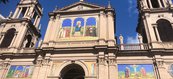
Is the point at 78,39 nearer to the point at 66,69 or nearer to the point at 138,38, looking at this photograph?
the point at 66,69

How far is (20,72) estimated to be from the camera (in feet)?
65.6

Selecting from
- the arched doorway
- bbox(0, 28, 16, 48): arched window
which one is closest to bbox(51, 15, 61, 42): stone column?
the arched doorway

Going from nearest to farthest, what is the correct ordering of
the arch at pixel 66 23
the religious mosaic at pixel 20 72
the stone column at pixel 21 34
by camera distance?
the religious mosaic at pixel 20 72, the arch at pixel 66 23, the stone column at pixel 21 34

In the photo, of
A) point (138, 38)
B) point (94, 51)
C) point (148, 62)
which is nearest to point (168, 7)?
point (138, 38)

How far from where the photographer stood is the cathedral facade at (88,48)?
1809 centimetres

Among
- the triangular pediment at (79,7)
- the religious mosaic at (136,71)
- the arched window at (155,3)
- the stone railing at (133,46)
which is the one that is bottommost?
the religious mosaic at (136,71)

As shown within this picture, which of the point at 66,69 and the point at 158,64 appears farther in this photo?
the point at 66,69

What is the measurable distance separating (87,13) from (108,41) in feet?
17.4

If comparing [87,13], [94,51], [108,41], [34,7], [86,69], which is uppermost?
[34,7]

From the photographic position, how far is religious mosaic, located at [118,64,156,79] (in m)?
17.5

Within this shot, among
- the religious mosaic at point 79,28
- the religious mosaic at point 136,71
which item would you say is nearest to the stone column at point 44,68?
the religious mosaic at point 79,28

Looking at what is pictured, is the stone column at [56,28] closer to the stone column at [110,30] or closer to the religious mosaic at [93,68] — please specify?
the religious mosaic at [93,68]

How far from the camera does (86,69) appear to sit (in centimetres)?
1814

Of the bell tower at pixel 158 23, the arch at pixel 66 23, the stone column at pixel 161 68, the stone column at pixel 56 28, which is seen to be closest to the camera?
the stone column at pixel 161 68
